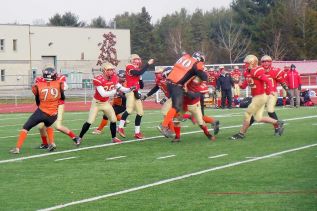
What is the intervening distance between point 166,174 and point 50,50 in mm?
62885

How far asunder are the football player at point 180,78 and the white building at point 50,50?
161ft

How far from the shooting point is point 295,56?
69750 millimetres

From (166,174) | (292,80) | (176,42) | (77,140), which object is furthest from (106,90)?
(176,42)

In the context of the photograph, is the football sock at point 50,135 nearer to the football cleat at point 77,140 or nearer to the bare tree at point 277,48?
the football cleat at point 77,140

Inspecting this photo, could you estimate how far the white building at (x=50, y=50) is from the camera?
2771 inches

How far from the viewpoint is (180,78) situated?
54.2ft

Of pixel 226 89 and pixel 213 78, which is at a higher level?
pixel 213 78

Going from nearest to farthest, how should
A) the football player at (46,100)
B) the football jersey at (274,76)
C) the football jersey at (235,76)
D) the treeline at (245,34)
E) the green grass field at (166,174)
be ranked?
the green grass field at (166,174) → the football player at (46,100) → the football jersey at (274,76) → the football jersey at (235,76) → the treeline at (245,34)

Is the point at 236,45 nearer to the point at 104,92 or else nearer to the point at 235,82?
the point at 235,82

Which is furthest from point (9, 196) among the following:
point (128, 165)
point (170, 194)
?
point (128, 165)

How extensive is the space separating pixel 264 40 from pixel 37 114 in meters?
60.3

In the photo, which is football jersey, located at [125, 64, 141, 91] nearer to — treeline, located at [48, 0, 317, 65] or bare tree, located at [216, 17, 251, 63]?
treeline, located at [48, 0, 317, 65]

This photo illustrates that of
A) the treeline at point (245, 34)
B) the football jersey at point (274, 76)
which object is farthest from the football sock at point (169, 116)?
the treeline at point (245, 34)

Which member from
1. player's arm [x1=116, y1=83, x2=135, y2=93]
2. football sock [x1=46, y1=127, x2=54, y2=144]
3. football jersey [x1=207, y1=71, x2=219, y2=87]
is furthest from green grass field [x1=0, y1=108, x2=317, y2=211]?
football jersey [x1=207, y1=71, x2=219, y2=87]
